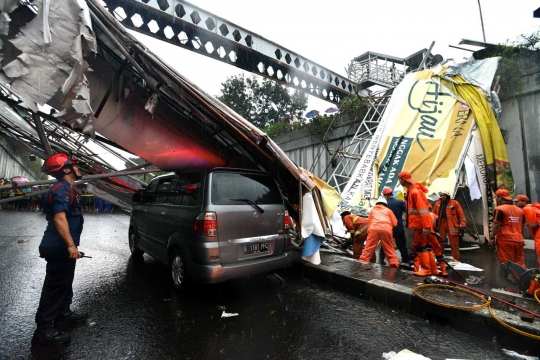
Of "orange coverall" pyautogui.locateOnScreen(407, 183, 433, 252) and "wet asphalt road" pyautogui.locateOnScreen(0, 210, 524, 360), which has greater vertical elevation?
"orange coverall" pyautogui.locateOnScreen(407, 183, 433, 252)

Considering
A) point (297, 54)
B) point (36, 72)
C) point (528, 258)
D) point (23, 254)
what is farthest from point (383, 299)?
point (297, 54)

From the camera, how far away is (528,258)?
6.81m

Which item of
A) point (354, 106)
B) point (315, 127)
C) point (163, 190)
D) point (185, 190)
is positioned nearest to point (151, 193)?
point (163, 190)

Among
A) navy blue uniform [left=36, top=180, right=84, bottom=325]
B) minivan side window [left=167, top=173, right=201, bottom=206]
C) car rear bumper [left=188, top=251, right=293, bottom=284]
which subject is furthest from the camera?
minivan side window [left=167, top=173, right=201, bottom=206]

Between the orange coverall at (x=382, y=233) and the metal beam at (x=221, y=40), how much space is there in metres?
7.26

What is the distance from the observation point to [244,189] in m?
4.22

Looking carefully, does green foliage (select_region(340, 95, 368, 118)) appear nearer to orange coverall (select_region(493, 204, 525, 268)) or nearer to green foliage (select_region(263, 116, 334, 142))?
green foliage (select_region(263, 116, 334, 142))

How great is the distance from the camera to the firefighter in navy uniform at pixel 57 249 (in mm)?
2797

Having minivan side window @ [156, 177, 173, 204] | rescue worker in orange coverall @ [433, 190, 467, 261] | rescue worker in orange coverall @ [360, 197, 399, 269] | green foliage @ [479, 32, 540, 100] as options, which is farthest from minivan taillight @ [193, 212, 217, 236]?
green foliage @ [479, 32, 540, 100]

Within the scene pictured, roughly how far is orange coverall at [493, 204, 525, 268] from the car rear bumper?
3969 millimetres

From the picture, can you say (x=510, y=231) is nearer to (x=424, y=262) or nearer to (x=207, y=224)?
(x=424, y=262)

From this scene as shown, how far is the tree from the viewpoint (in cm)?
3331

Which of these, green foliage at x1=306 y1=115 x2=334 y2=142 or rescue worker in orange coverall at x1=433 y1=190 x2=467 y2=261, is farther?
green foliage at x1=306 y1=115 x2=334 y2=142

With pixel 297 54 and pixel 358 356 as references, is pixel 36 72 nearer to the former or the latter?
pixel 358 356
